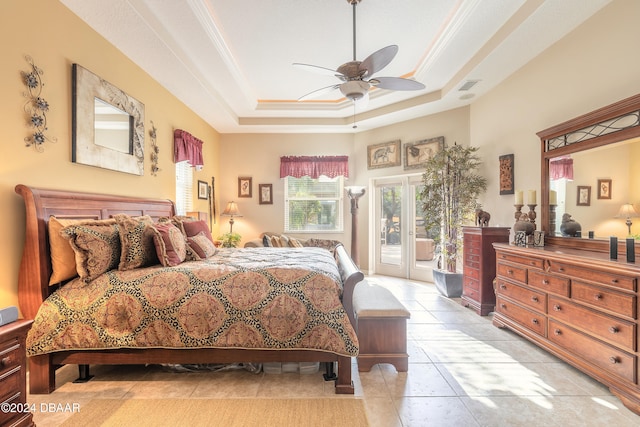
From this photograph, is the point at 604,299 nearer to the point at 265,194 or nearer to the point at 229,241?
the point at 229,241

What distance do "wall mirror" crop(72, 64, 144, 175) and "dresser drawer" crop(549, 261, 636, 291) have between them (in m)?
4.08

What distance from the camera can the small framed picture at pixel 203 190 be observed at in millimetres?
4976

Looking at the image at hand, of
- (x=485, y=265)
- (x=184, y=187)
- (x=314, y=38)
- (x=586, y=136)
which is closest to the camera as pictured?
(x=586, y=136)

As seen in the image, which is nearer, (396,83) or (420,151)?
(396,83)

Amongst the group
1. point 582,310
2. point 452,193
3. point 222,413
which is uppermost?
point 452,193

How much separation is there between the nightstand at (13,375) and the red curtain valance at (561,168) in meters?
4.27

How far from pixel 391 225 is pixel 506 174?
228 cm

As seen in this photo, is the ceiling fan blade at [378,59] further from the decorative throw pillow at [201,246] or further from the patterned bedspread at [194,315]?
the decorative throw pillow at [201,246]

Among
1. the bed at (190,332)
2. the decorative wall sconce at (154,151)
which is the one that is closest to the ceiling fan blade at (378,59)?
the bed at (190,332)

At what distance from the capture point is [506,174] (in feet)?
12.6

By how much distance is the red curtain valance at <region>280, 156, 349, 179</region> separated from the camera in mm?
5824

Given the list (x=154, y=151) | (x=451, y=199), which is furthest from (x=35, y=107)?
(x=451, y=199)

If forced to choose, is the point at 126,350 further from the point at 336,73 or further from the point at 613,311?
the point at 613,311

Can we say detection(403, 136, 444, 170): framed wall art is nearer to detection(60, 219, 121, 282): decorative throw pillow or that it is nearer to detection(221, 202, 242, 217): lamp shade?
detection(221, 202, 242, 217): lamp shade
